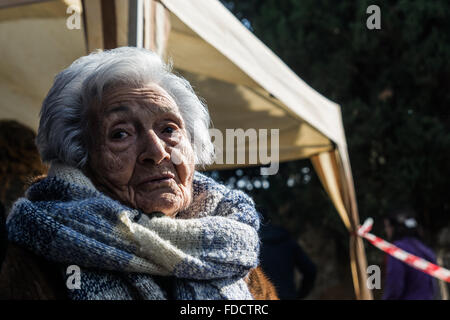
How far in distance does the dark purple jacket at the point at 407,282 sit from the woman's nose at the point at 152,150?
3.94 m

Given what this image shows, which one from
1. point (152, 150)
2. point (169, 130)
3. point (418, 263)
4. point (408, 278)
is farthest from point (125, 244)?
point (408, 278)

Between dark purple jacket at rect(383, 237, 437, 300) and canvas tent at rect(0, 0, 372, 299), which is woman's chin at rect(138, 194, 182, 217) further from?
dark purple jacket at rect(383, 237, 437, 300)

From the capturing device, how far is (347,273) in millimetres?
10211

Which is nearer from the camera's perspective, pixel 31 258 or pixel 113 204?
pixel 31 258

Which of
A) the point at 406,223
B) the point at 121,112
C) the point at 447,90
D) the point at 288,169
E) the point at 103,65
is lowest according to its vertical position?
the point at 288,169

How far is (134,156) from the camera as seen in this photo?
1753mm

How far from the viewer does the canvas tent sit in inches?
102

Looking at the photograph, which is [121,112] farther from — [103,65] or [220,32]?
[220,32]

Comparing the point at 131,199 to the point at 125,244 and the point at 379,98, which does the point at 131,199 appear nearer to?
the point at 125,244

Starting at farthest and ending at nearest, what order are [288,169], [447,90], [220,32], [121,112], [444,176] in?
[288,169], [447,90], [444,176], [220,32], [121,112]

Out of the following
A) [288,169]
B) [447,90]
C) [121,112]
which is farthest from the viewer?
[288,169]

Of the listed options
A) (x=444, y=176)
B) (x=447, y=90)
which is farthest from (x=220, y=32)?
(x=447, y=90)

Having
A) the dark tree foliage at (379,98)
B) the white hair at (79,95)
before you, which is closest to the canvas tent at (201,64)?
the white hair at (79,95)

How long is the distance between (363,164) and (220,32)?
6.97 meters
